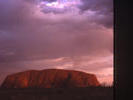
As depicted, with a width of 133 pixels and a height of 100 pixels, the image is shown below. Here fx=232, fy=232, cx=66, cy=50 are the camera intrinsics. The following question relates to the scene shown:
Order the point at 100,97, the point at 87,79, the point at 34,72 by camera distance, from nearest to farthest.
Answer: the point at 100,97, the point at 87,79, the point at 34,72

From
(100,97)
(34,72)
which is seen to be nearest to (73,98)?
(100,97)
